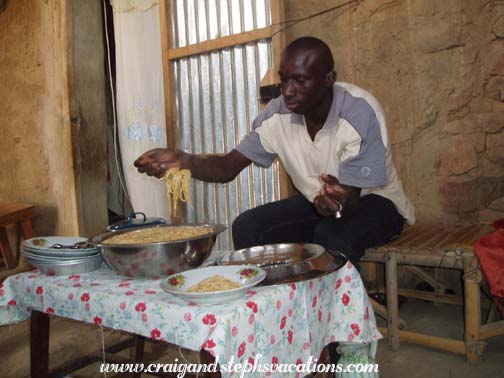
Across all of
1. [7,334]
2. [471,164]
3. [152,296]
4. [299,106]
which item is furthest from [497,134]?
[7,334]

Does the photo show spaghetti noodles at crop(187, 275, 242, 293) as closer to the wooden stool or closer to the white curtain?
the white curtain

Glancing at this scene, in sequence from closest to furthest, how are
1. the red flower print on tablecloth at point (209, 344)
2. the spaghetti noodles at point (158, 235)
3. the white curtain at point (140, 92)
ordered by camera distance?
the red flower print on tablecloth at point (209, 344) → the spaghetti noodles at point (158, 235) → the white curtain at point (140, 92)

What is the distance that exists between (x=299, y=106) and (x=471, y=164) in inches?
57.7

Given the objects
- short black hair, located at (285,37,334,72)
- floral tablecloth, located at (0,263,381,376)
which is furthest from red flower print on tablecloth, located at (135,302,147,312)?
short black hair, located at (285,37,334,72)

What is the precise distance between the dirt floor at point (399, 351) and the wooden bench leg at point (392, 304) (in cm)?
8

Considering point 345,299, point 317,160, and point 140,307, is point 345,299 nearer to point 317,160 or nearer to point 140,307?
point 140,307

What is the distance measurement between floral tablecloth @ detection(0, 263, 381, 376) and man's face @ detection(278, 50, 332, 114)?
1.14 metres

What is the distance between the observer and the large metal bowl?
171 centimetres

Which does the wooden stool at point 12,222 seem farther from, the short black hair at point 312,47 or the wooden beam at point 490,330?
the wooden beam at point 490,330

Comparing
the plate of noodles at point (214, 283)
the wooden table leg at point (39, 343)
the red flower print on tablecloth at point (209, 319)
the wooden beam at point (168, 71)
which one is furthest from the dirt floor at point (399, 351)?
the wooden beam at point (168, 71)

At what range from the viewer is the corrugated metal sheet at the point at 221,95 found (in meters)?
3.75

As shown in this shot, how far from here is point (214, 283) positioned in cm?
150

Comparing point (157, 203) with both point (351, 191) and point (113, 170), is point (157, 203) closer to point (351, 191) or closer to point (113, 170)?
point (113, 170)

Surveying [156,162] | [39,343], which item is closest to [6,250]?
[39,343]
